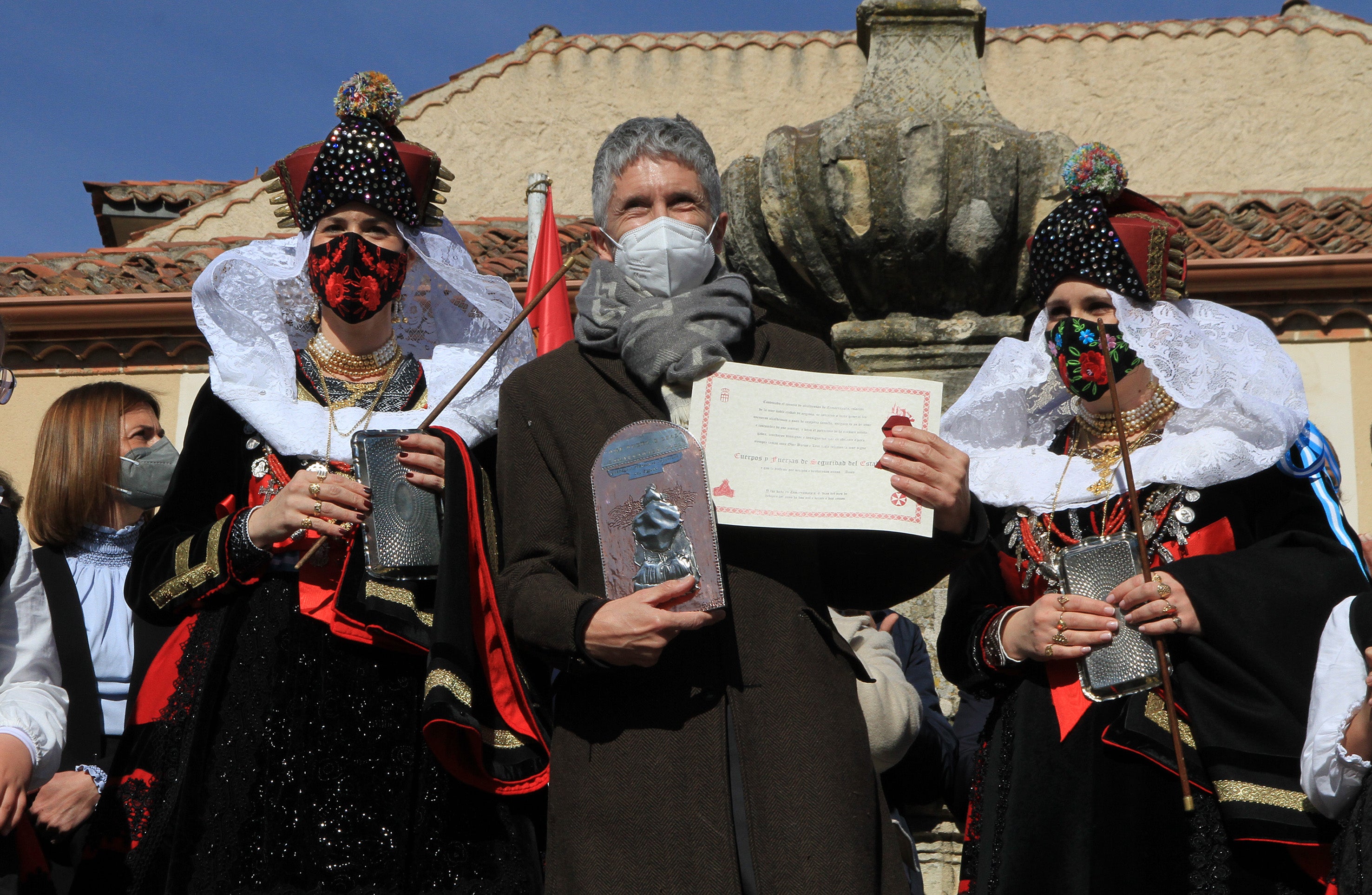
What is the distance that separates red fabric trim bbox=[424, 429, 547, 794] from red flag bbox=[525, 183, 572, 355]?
11.1 feet

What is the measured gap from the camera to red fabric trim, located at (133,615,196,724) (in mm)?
3232

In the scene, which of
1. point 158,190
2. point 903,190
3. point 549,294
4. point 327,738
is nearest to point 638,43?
point 158,190

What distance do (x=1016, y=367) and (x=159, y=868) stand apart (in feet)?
7.45

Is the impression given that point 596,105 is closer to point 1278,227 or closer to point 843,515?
point 1278,227

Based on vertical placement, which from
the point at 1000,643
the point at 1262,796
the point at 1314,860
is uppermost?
the point at 1000,643

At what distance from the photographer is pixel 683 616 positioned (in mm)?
2312

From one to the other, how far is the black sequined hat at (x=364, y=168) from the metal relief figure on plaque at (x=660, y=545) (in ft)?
4.38

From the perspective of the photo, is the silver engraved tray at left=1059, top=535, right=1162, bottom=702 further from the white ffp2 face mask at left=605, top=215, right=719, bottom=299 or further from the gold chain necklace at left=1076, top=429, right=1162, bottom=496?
the white ffp2 face mask at left=605, top=215, right=719, bottom=299

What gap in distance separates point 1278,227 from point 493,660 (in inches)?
250

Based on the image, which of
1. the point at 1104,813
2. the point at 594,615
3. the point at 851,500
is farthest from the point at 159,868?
the point at 1104,813

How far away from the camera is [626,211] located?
284 centimetres

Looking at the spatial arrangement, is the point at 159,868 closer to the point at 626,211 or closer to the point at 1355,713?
the point at 626,211

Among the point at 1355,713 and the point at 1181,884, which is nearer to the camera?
the point at 1355,713


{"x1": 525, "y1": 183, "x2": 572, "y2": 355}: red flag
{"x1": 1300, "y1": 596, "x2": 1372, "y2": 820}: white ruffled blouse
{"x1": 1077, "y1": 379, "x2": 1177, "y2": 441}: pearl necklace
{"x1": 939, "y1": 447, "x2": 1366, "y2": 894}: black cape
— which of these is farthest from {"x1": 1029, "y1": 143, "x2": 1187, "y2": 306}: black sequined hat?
{"x1": 525, "y1": 183, "x2": 572, "y2": 355}: red flag
